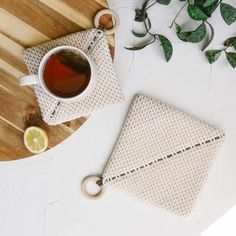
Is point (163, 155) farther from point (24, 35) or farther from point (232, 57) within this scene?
point (24, 35)

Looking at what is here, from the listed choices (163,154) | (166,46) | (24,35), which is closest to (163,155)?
(163,154)

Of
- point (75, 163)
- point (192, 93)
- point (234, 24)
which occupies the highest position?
point (234, 24)

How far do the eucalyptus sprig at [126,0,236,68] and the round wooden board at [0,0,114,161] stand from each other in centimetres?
7

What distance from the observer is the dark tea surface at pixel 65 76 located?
1006mm

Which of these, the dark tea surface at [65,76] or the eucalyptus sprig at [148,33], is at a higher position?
the eucalyptus sprig at [148,33]

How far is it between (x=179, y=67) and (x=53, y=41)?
255 mm

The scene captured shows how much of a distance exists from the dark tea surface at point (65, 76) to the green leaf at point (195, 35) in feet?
0.65

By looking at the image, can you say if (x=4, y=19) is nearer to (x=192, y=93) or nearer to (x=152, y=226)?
(x=192, y=93)

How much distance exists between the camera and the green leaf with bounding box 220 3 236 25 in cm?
102

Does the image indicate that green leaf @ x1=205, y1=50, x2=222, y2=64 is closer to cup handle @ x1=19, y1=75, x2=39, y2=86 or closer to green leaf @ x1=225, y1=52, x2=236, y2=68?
green leaf @ x1=225, y1=52, x2=236, y2=68

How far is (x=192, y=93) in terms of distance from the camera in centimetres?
108

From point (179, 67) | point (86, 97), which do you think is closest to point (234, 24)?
point (179, 67)

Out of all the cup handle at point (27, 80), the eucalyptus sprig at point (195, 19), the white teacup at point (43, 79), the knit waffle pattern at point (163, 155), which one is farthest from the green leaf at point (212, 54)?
the cup handle at point (27, 80)

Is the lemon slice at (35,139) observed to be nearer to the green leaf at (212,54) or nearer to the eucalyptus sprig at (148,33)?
the eucalyptus sprig at (148,33)
